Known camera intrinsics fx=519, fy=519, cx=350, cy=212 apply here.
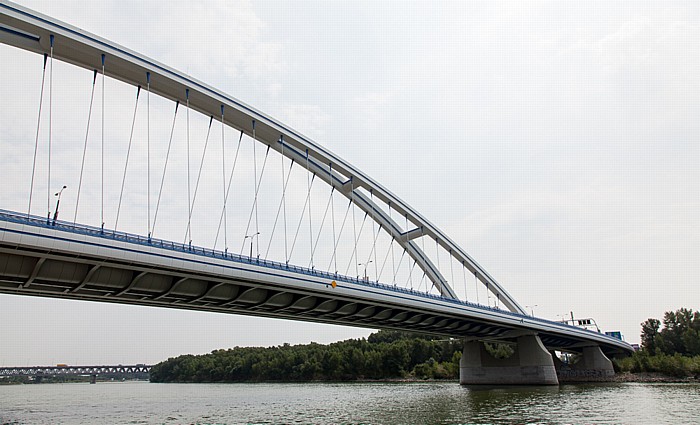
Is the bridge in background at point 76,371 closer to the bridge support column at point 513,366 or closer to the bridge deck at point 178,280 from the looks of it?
the bridge support column at point 513,366

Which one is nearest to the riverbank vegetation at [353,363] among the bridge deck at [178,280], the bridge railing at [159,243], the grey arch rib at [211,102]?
the grey arch rib at [211,102]

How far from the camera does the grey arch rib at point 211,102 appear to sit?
2419cm

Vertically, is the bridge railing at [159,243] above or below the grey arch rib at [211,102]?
below

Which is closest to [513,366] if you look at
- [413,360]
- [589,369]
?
[589,369]

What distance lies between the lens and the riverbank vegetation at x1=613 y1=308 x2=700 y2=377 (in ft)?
A: 197

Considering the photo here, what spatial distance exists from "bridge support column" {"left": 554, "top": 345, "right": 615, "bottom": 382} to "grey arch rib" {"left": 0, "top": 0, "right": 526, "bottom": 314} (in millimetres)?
24394

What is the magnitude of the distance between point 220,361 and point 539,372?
3079 inches

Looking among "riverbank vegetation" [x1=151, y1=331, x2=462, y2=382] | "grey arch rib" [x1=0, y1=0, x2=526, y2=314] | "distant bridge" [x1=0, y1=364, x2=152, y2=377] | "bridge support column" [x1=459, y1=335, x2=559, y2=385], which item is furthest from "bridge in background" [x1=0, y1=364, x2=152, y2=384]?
Answer: "grey arch rib" [x1=0, y1=0, x2=526, y2=314]

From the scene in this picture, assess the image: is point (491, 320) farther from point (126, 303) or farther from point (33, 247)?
point (33, 247)

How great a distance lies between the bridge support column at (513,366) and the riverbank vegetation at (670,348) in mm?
17109

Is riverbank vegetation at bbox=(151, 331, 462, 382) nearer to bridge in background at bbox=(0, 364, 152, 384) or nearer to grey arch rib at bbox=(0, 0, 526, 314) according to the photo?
grey arch rib at bbox=(0, 0, 526, 314)

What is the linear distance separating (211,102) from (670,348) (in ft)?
277

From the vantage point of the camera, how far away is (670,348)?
83.8 m

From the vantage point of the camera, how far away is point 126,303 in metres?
27.6
